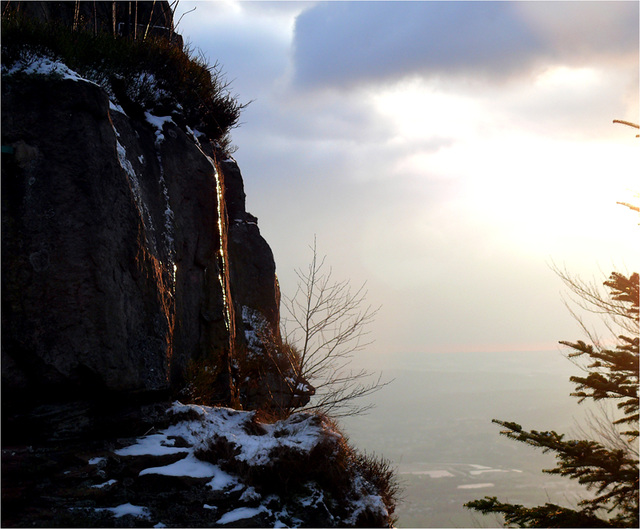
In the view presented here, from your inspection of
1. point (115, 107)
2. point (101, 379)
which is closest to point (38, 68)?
point (115, 107)

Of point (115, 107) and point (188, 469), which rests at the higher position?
point (115, 107)

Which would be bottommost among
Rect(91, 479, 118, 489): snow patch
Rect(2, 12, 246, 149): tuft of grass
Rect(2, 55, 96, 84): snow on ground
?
Rect(91, 479, 118, 489): snow patch

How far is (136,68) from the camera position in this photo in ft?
37.9

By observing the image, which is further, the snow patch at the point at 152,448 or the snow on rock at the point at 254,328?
the snow on rock at the point at 254,328

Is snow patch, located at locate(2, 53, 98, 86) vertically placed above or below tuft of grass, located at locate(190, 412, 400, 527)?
above

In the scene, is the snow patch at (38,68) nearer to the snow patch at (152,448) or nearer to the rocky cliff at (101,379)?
the rocky cliff at (101,379)

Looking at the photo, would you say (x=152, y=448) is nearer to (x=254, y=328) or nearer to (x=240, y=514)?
(x=240, y=514)

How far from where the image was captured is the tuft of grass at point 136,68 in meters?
8.51

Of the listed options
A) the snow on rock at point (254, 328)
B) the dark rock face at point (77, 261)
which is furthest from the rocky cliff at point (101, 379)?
the snow on rock at point (254, 328)

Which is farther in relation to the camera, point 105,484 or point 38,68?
point 38,68

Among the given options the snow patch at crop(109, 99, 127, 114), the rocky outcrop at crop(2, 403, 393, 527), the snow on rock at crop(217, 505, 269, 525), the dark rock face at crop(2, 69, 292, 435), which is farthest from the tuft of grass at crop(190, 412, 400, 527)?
the snow patch at crop(109, 99, 127, 114)

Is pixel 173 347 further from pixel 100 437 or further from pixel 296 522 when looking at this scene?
pixel 296 522

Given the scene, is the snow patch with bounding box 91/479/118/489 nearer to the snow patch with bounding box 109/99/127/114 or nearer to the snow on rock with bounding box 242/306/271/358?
the snow patch with bounding box 109/99/127/114

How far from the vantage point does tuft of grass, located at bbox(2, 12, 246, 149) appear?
851 centimetres
